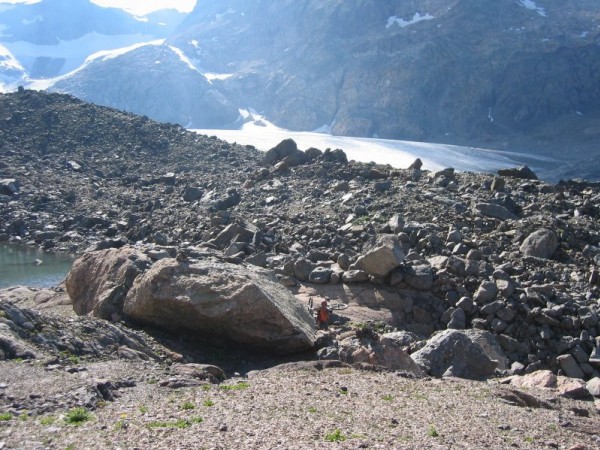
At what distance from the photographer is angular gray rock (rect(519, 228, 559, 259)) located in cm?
2168

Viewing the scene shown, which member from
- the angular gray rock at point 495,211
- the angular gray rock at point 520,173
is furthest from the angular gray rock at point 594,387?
the angular gray rock at point 520,173

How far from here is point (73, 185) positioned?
47.2 metres

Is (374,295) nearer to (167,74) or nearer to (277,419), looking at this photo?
(277,419)

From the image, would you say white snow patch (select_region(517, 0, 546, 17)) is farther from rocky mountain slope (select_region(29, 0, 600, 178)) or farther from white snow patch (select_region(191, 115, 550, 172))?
white snow patch (select_region(191, 115, 550, 172))

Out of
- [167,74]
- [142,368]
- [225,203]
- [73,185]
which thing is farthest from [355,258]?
[167,74]

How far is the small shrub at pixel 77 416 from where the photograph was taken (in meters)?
8.60

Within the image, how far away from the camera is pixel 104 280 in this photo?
16484mm

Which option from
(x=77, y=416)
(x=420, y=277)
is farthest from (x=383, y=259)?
(x=77, y=416)

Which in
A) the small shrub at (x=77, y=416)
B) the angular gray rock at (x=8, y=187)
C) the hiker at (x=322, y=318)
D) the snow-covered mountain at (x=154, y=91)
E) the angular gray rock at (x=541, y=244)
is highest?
the snow-covered mountain at (x=154, y=91)

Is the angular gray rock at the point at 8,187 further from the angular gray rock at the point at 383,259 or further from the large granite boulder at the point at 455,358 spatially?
the large granite boulder at the point at 455,358

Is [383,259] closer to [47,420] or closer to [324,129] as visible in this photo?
[47,420]

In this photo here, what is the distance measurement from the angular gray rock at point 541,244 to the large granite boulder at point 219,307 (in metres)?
10.3

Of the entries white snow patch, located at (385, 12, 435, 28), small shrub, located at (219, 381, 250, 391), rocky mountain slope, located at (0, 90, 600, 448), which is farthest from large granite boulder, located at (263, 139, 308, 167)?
white snow patch, located at (385, 12, 435, 28)

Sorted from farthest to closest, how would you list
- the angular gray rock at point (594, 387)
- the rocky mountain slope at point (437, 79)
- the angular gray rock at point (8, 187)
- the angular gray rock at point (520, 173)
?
the rocky mountain slope at point (437, 79), the angular gray rock at point (8, 187), the angular gray rock at point (520, 173), the angular gray rock at point (594, 387)
